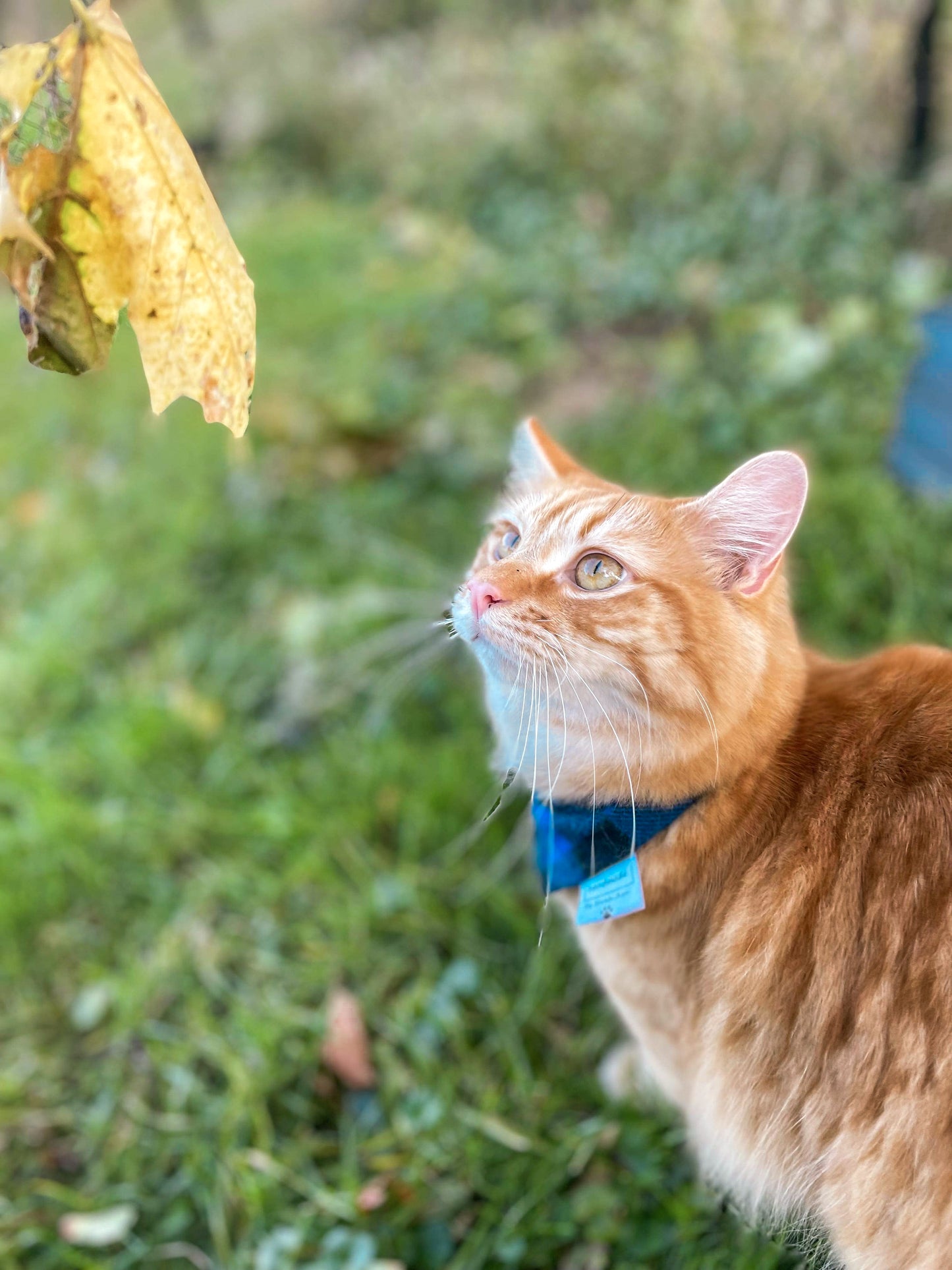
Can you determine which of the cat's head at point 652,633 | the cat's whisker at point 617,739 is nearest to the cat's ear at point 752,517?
the cat's head at point 652,633

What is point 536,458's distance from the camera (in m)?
1.52

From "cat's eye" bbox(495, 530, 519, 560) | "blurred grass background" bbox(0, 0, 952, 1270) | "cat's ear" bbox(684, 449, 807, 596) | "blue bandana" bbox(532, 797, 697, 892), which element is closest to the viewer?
"cat's ear" bbox(684, 449, 807, 596)

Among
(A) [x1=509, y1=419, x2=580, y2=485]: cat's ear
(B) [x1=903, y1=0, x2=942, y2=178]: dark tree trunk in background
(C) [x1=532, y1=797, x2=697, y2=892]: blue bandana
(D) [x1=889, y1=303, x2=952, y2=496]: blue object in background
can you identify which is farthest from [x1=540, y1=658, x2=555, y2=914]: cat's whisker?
(B) [x1=903, y1=0, x2=942, y2=178]: dark tree trunk in background

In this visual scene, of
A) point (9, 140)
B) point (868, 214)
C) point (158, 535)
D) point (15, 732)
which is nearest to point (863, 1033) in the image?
point (9, 140)

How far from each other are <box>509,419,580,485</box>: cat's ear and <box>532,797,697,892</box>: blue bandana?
0.54 m

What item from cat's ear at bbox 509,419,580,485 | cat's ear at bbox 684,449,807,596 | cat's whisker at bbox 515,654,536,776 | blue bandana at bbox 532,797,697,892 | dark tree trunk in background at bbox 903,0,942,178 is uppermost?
dark tree trunk in background at bbox 903,0,942,178

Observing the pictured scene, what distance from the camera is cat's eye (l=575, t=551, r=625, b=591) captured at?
1.19 metres

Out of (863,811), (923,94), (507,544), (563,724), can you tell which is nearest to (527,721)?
(563,724)

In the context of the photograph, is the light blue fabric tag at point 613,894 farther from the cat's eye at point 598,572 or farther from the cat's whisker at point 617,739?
the cat's eye at point 598,572

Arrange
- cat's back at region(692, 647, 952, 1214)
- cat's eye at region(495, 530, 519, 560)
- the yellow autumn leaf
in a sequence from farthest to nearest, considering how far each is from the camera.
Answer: cat's eye at region(495, 530, 519, 560), cat's back at region(692, 647, 952, 1214), the yellow autumn leaf

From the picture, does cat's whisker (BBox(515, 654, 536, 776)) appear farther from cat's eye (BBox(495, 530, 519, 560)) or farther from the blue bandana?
cat's eye (BBox(495, 530, 519, 560))

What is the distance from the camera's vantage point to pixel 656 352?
11.5 feet

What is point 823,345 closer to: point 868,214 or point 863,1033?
point 868,214

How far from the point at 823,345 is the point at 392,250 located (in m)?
2.76
